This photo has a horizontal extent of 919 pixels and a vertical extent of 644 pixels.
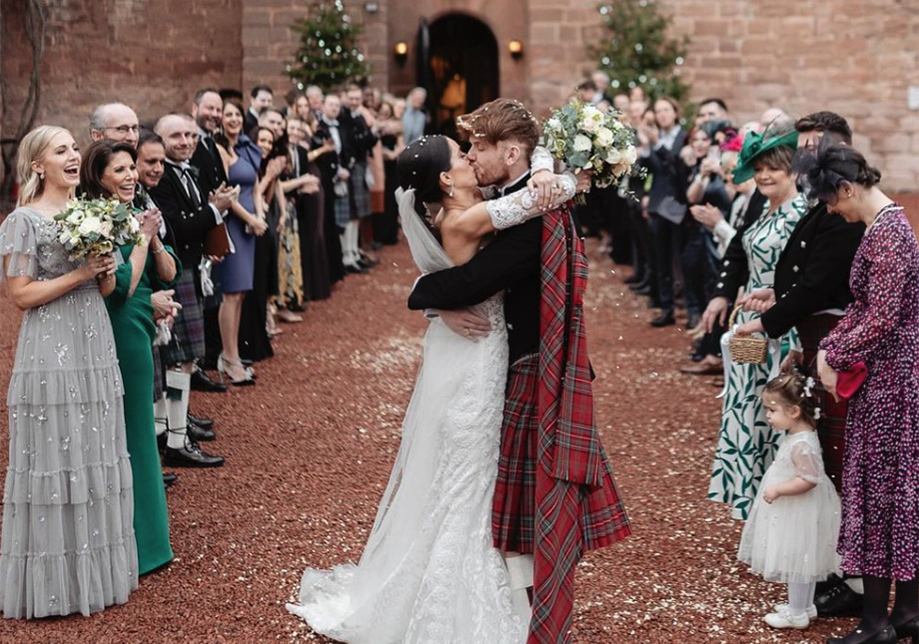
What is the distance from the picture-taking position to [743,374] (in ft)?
18.3

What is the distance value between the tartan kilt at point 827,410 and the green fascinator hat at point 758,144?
84 centimetres

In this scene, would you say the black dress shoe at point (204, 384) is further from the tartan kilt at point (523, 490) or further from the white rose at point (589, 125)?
the white rose at point (589, 125)

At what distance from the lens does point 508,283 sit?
408 centimetres

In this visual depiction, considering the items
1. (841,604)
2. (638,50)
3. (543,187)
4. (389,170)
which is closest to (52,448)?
(543,187)

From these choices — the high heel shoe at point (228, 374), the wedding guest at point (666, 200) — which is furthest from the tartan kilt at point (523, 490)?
the wedding guest at point (666, 200)

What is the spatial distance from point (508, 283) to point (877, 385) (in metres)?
1.46

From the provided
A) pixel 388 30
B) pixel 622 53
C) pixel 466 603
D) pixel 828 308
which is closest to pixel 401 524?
pixel 466 603

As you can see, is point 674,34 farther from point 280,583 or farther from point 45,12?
point 280,583

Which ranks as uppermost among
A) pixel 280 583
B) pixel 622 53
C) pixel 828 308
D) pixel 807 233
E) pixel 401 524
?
pixel 622 53

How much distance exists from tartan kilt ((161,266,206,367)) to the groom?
128 inches

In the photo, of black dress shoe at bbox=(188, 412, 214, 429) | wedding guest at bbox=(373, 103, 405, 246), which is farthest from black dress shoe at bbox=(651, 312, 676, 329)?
wedding guest at bbox=(373, 103, 405, 246)

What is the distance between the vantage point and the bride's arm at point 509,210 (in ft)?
13.1

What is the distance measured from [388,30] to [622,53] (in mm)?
4231

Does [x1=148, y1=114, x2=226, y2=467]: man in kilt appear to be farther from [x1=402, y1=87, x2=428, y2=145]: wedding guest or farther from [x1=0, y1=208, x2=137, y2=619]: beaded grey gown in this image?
[x1=402, y1=87, x2=428, y2=145]: wedding guest
